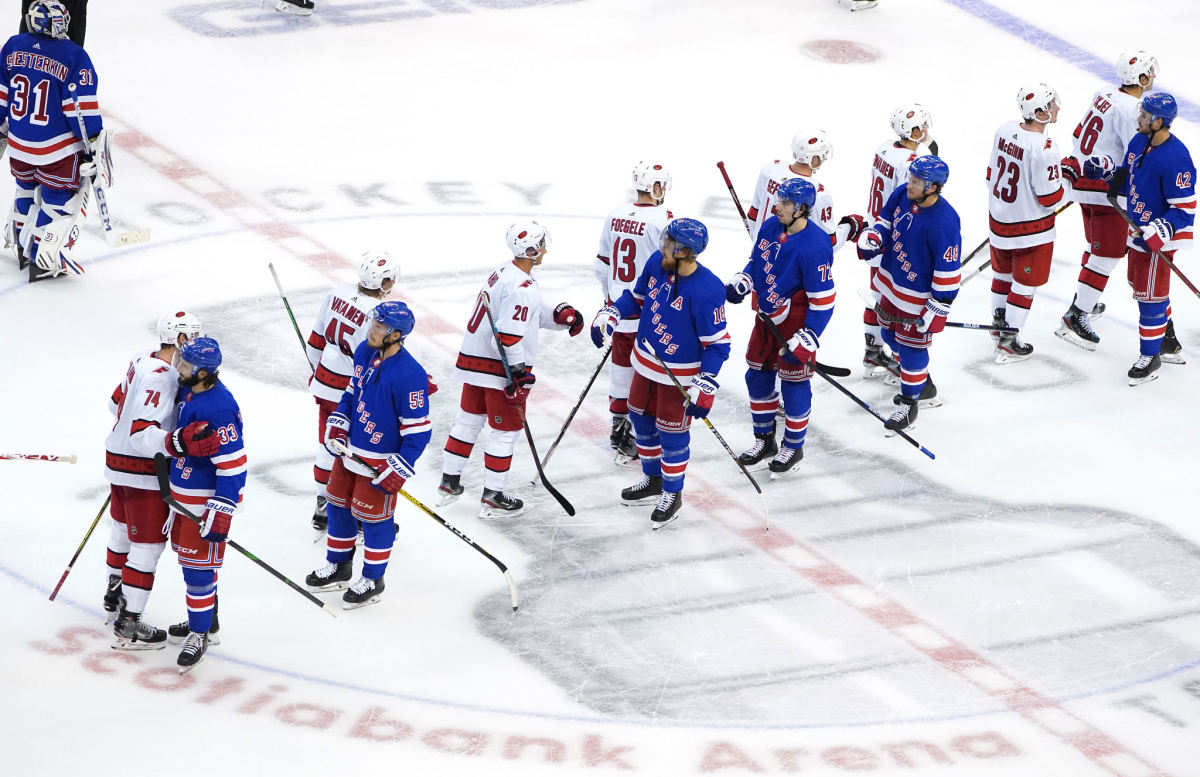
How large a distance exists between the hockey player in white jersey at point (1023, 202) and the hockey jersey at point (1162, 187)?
40 cm

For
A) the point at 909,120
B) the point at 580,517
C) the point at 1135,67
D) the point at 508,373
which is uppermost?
the point at 1135,67

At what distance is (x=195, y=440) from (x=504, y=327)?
5.48ft

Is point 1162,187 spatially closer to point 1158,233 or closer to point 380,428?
point 1158,233

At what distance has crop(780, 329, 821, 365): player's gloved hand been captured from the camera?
6633mm

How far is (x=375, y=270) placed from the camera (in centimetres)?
584

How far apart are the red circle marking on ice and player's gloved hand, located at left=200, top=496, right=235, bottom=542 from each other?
9251 mm

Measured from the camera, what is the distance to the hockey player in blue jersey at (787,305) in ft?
21.8

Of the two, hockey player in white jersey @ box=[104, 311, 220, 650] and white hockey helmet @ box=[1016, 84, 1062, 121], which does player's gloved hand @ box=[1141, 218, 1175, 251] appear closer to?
white hockey helmet @ box=[1016, 84, 1062, 121]

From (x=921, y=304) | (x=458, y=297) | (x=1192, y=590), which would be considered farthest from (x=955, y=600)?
(x=458, y=297)

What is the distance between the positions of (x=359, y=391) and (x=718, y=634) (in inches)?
67.7

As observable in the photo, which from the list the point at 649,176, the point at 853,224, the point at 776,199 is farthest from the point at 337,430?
the point at 853,224

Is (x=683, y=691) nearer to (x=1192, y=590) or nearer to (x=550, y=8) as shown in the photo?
(x=1192, y=590)

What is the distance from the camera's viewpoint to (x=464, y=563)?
621 centimetres

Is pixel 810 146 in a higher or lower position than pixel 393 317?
higher
